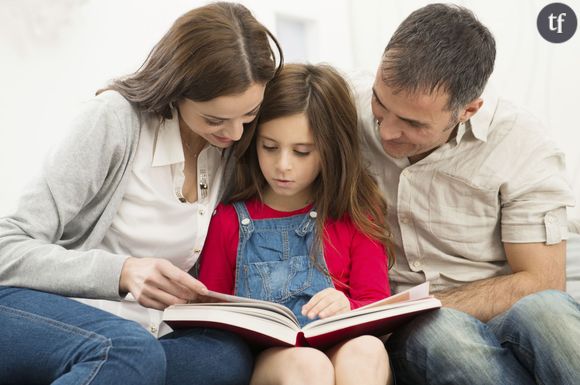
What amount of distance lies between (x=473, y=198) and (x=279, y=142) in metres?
0.48

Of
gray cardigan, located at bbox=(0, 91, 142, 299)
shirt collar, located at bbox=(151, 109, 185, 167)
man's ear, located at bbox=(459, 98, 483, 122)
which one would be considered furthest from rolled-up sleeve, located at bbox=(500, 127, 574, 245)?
gray cardigan, located at bbox=(0, 91, 142, 299)

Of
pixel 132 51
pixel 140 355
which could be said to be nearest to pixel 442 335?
pixel 140 355

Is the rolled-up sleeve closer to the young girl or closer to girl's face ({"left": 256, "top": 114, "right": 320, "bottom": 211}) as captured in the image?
the young girl

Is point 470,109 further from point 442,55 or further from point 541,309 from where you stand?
point 541,309

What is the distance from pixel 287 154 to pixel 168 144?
25 cm

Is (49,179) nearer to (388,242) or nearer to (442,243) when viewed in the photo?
(388,242)

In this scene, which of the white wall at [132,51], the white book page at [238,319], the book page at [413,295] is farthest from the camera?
the white wall at [132,51]

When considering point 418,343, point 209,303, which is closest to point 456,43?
point 418,343

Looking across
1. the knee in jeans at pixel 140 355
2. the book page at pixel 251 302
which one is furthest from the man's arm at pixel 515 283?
the knee in jeans at pixel 140 355

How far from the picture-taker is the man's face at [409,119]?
1526 millimetres

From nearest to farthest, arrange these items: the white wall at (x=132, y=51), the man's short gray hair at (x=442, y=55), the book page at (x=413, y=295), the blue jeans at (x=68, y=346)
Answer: the blue jeans at (x=68, y=346)
the book page at (x=413, y=295)
the man's short gray hair at (x=442, y=55)
the white wall at (x=132, y=51)

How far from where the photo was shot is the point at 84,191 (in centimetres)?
139

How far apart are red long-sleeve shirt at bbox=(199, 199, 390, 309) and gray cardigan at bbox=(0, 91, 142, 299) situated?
0.26 meters

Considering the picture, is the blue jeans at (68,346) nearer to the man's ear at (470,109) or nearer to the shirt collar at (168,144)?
the shirt collar at (168,144)
